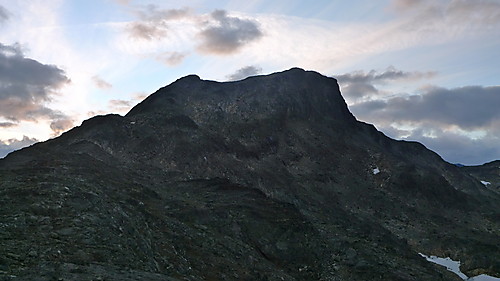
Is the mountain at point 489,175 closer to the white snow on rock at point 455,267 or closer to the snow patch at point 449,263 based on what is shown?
the snow patch at point 449,263

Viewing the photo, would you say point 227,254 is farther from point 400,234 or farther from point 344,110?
point 344,110

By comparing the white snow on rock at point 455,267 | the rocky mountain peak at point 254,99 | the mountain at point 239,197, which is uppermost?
the rocky mountain peak at point 254,99

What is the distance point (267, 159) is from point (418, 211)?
1251 inches

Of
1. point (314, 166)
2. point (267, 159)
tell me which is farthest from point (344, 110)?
point (267, 159)

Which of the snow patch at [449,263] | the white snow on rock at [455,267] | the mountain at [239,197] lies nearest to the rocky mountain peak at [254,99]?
the mountain at [239,197]

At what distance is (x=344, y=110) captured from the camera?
119m

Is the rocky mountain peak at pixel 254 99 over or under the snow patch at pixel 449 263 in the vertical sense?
over

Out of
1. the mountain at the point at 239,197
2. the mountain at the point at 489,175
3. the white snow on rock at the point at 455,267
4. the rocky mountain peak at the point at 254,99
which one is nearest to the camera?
the mountain at the point at 239,197

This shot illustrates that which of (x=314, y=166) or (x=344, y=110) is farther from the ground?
(x=344, y=110)

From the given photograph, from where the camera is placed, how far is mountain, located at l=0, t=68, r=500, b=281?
2755cm

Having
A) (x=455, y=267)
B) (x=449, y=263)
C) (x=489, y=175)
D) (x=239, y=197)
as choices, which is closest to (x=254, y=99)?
(x=239, y=197)

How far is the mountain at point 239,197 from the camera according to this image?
27547 mm

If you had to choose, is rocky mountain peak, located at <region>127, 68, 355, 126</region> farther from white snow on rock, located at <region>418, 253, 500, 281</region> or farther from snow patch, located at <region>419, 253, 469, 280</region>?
white snow on rock, located at <region>418, 253, 500, 281</region>

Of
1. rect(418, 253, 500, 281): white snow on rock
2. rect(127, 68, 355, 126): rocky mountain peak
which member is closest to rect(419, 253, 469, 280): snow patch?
rect(418, 253, 500, 281): white snow on rock
